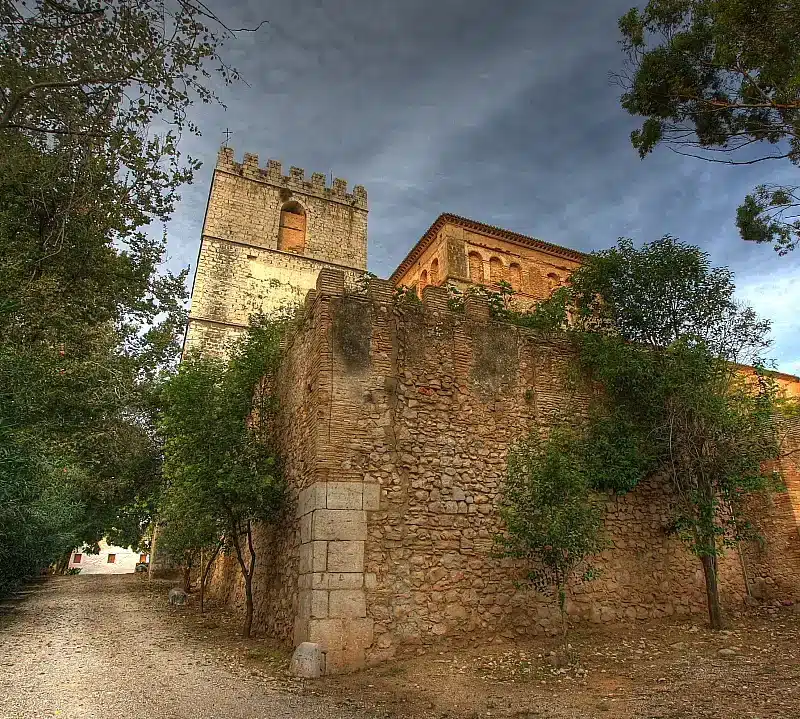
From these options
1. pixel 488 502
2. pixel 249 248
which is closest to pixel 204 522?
pixel 488 502

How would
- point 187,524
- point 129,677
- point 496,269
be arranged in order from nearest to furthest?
1. point 129,677
2. point 187,524
3. point 496,269

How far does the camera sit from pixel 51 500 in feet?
48.7

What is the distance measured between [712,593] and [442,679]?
513 cm

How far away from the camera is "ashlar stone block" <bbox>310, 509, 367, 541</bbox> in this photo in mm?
7312

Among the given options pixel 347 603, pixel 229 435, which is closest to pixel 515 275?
pixel 229 435

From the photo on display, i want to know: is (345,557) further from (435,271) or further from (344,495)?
(435,271)

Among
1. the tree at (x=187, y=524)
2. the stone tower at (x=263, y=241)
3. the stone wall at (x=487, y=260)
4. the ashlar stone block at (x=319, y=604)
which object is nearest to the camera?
the ashlar stone block at (x=319, y=604)

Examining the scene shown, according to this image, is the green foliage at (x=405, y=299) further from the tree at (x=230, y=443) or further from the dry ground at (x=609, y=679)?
the dry ground at (x=609, y=679)

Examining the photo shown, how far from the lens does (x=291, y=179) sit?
29328 millimetres

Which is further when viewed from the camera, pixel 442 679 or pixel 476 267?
pixel 476 267

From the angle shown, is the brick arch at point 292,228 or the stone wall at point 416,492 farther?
the brick arch at point 292,228

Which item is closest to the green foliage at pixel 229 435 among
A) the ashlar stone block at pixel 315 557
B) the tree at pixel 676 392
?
the ashlar stone block at pixel 315 557

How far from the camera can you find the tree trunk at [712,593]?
891 centimetres

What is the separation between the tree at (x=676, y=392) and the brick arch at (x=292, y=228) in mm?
19940
